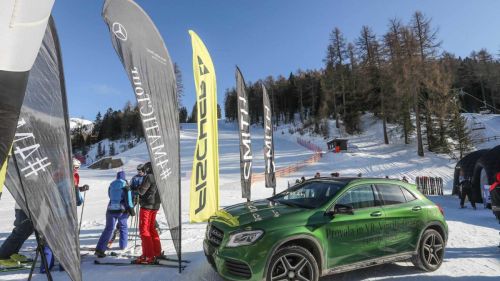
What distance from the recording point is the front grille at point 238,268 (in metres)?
4.57

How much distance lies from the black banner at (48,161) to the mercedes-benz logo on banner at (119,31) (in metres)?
2.08

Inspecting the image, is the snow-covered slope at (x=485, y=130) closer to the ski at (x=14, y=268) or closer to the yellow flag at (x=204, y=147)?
the yellow flag at (x=204, y=147)

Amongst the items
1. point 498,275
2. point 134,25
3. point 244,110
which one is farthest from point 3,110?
point 244,110

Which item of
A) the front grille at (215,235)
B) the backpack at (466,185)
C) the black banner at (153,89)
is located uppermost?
the black banner at (153,89)

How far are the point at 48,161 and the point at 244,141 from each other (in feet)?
23.9

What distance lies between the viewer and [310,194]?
5.98m

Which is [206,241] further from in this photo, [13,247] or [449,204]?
[449,204]

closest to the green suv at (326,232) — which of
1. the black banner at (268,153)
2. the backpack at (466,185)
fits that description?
the black banner at (268,153)

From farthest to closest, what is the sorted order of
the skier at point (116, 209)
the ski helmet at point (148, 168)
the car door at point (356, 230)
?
the skier at point (116, 209)
the ski helmet at point (148, 168)
the car door at point (356, 230)

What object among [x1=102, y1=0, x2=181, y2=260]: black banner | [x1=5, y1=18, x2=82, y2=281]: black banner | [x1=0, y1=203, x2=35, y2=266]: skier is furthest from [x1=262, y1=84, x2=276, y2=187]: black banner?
[x1=5, y1=18, x2=82, y2=281]: black banner

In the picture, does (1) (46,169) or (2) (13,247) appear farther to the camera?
(2) (13,247)

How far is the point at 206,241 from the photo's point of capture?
17.6 ft

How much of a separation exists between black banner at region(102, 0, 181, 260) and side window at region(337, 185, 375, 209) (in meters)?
2.95

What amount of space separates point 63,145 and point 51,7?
81.3 inches
